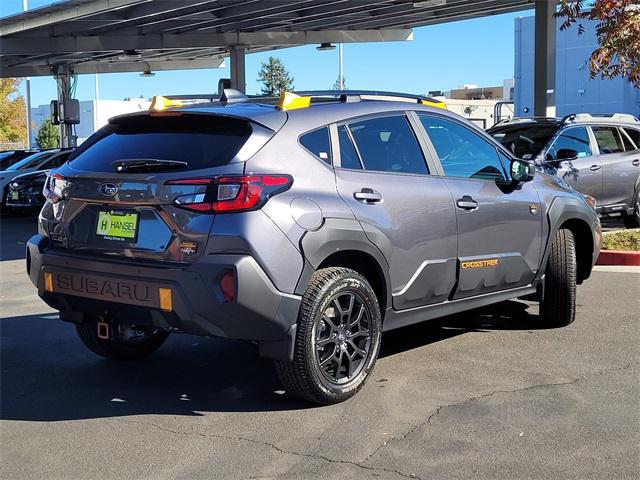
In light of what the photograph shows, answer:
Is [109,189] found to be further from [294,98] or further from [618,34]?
[618,34]

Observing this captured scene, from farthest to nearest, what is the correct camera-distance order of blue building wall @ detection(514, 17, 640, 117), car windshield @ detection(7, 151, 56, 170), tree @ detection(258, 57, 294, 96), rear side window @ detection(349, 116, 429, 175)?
tree @ detection(258, 57, 294, 96) < blue building wall @ detection(514, 17, 640, 117) < car windshield @ detection(7, 151, 56, 170) < rear side window @ detection(349, 116, 429, 175)

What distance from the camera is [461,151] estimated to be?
584 centimetres

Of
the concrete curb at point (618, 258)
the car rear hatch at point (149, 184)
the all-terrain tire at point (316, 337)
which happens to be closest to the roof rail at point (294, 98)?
the car rear hatch at point (149, 184)

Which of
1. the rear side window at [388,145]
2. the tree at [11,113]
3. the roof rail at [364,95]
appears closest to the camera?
the rear side window at [388,145]

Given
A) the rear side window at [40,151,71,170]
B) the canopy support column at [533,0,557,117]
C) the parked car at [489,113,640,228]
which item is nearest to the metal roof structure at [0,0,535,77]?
the canopy support column at [533,0,557,117]

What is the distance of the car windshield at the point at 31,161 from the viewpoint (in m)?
19.3

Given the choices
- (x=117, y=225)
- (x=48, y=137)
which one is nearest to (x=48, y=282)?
(x=117, y=225)

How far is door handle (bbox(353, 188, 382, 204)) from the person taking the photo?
480 centimetres

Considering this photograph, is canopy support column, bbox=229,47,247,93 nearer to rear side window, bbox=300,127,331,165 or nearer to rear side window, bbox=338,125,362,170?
rear side window, bbox=338,125,362,170

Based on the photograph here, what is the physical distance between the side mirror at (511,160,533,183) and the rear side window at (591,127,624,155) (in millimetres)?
6352

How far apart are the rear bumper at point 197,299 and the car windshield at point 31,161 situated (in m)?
15.9

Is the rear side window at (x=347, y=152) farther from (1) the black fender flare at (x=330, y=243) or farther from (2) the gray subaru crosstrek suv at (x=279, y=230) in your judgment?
(1) the black fender flare at (x=330, y=243)

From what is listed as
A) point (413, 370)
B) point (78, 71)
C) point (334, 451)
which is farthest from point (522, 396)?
point (78, 71)

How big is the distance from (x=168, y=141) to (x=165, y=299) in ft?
3.27
